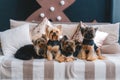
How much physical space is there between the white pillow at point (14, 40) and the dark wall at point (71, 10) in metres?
1.39

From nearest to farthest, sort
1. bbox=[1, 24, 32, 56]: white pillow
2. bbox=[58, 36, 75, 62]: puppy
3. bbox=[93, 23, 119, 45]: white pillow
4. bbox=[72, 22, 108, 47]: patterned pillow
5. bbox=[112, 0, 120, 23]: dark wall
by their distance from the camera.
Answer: bbox=[58, 36, 75, 62]: puppy → bbox=[1, 24, 32, 56]: white pillow → bbox=[72, 22, 108, 47]: patterned pillow → bbox=[93, 23, 119, 45]: white pillow → bbox=[112, 0, 120, 23]: dark wall

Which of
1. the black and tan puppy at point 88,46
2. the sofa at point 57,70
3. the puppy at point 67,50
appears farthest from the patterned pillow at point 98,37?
the sofa at point 57,70

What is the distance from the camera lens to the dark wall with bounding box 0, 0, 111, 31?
410 centimetres

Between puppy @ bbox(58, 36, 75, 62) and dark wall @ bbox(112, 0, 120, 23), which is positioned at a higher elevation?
dark wall @ bbox(112, 0, 120, 23)

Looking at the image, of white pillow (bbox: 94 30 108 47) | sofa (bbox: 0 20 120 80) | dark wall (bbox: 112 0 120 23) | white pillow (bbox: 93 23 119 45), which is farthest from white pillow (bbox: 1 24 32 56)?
dark wall (bbox: 112 0 120 23)

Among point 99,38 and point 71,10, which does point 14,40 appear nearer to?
point 99,38

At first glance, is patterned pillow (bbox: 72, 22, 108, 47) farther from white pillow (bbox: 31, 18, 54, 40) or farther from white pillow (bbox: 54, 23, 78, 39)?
white pillow (bbox: 31, 18, 54, 40)

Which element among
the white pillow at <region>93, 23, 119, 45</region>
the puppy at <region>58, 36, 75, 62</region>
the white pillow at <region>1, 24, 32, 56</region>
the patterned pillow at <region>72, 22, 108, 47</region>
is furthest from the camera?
the white pillow at <region>93, 23, 119, 45</region>

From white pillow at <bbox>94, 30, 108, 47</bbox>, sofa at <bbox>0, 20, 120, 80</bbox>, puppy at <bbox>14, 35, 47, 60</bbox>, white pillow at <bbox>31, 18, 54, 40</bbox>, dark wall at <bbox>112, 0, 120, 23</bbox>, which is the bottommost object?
sofa at <bbox>0, 20, 120, 80</bbox>

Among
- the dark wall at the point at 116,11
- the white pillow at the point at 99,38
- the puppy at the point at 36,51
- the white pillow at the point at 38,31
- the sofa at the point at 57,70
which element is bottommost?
the sofa at the point at 57,70

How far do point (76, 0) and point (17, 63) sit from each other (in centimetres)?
210

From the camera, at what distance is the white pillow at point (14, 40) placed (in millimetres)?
2616

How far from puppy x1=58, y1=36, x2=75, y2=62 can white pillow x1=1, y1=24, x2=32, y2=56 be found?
0.46 meters

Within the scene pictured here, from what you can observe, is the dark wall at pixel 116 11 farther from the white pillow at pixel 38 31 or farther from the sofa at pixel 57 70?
the sofa at pixel 57 70
